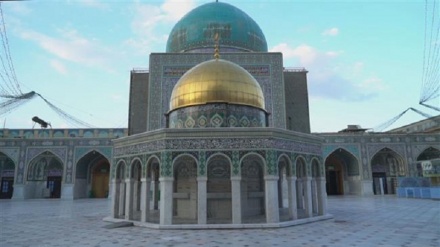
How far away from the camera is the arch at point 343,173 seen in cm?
1975

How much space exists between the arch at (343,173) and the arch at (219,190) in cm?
1442

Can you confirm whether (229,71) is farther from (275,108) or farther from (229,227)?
(275,108)

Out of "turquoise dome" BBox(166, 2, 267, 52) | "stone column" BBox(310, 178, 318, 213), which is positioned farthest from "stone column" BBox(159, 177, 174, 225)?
"turquoise dome" BBox(166, 2, 267, 52)

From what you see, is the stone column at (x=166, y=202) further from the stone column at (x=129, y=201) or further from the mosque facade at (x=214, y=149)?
the stone column at (x=129, y=201)

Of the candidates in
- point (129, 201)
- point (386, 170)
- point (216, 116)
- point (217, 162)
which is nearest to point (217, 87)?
point (216, 116)

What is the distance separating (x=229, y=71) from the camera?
8500 millimetres

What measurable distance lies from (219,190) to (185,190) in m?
0.88

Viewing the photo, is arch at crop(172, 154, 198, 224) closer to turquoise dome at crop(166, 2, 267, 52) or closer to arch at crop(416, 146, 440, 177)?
turquoise dome at crop(166, 2, 267, 52)

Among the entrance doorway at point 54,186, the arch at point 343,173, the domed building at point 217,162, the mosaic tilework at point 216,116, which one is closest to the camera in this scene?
the domed building at point 217,162

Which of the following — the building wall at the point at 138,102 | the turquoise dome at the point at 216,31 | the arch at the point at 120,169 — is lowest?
the arch at the point at 120,169

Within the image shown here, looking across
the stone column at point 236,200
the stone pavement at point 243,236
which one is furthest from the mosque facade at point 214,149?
the stone pavement at point 243,236

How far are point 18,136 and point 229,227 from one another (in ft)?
62.8

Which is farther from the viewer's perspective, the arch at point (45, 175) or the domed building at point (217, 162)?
the arch at point (45, 175)

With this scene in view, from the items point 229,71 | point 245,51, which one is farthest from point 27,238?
point 245,51
